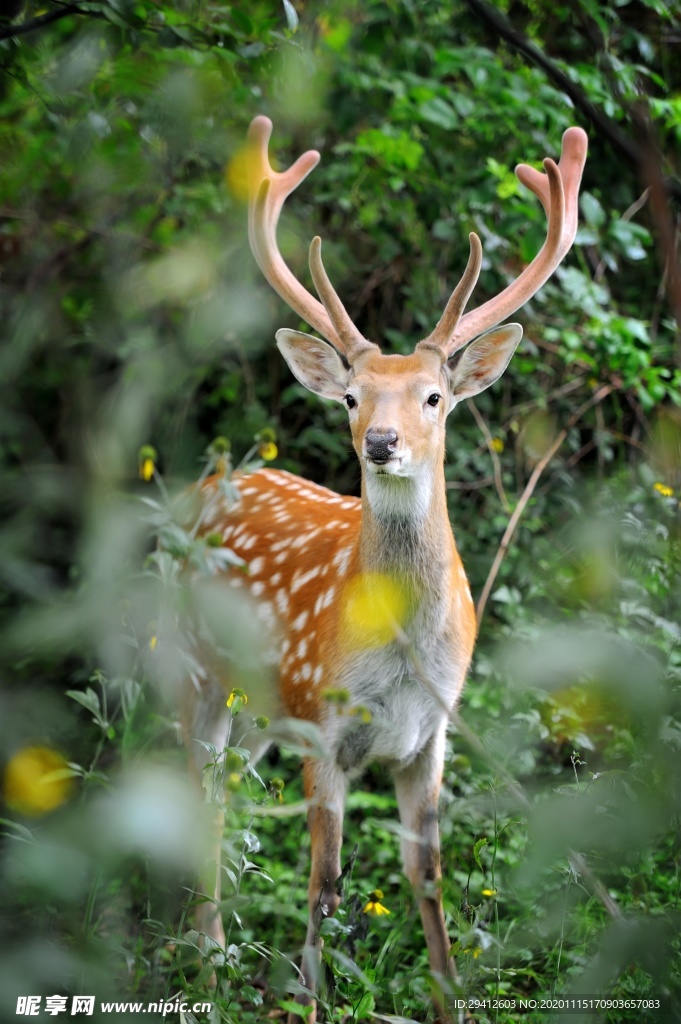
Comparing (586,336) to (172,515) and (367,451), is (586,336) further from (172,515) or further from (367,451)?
(172,515)

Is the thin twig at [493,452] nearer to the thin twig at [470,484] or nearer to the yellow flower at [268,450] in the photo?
the thin twig at [470,484]

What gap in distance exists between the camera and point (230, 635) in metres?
1.77

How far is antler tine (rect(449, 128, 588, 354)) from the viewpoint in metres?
3.27

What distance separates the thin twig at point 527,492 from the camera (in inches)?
176

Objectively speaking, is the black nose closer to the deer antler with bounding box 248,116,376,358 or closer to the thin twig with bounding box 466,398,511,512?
the deer antler with bounding box 248,116,376,358

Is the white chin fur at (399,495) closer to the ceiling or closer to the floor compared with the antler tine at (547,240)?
closer to the floor

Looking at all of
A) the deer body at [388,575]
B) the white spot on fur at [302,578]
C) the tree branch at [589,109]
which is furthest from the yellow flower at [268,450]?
the tree branch at [589,109]

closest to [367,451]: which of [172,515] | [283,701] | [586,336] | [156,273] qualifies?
[172,515]

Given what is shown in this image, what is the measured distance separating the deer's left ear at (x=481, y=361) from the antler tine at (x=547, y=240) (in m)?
0.05

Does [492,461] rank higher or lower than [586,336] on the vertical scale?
lower

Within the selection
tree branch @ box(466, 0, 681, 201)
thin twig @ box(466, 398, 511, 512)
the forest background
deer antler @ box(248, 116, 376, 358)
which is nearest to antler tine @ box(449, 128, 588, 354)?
the forest background

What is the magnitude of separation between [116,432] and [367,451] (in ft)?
2.23

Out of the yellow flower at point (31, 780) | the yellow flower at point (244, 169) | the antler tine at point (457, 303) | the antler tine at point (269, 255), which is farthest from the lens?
the yellow flower at point (244, 169)

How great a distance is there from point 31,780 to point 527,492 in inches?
130
